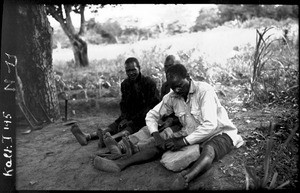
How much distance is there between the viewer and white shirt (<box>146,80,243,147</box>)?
273 centimetres

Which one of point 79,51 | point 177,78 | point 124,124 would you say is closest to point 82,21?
point 79,51

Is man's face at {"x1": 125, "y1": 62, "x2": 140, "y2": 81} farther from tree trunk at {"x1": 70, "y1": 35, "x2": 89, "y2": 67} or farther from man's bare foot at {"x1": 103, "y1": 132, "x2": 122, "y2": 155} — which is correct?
man's bare foot at {"x1": 103, "y1": 132, "x2": 122, "y2": 155}

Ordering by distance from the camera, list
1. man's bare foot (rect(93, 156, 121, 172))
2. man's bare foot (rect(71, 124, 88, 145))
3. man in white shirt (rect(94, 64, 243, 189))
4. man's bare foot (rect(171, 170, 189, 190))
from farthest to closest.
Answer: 1. man's bare foot (rect(71, 124, 88, 145))
2. man's bare foot (rect(93, 156, 121, 172))
3. man in white shirt (rect(94, 64, 243, 189))
4. man's bare foot (rect(171, 170, 189, 190))

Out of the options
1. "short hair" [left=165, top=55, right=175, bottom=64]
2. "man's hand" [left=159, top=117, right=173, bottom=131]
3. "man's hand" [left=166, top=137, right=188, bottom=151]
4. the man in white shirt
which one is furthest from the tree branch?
"man's hand" [left=166, top=137, right=188, bottom=151]

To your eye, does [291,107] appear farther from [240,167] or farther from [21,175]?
[21,175]

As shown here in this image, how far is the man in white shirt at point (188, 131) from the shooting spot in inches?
107

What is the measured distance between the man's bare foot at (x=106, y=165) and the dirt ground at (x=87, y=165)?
2.0 inches

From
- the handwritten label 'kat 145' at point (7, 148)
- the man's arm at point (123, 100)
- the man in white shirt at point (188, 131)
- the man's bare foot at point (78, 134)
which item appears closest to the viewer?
the man in white shirt at point (188, 131)

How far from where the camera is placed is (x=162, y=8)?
3.28 metres

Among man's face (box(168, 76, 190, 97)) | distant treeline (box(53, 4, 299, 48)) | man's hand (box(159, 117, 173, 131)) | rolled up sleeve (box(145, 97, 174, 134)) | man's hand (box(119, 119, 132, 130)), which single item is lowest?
man's hand (box(119, 119, 132, 130))

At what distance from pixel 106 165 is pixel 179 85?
1012 millimetres

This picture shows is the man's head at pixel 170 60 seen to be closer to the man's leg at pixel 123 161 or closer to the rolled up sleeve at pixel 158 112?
the rolled up sleeve at pixel 158 112

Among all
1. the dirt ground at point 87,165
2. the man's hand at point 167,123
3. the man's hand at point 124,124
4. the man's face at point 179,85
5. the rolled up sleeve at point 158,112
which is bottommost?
the dirt ground at point 87,165

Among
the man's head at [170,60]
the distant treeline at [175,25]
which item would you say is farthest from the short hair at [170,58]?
the distant treeline at [175,25]
